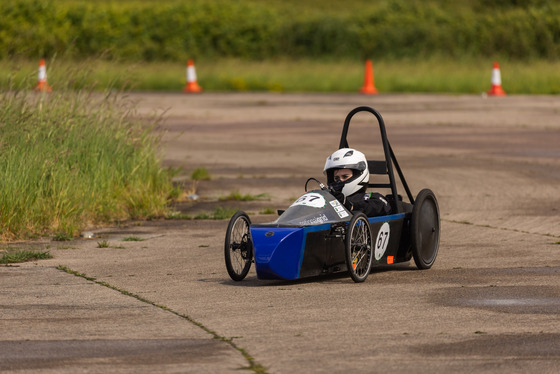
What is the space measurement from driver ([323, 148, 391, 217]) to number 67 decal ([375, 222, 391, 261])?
0.22 metres

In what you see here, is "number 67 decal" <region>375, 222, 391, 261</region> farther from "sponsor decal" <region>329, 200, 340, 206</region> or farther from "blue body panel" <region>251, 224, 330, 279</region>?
"blue body panel" <region>251, 224, 330, 279</region>

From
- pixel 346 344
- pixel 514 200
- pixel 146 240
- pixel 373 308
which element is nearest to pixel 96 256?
pixel 146 240

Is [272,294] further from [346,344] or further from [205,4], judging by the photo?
[205,4]

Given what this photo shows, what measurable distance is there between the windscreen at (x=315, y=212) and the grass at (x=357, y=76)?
2250 cm

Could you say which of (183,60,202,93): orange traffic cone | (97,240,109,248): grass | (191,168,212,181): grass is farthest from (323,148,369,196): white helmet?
(183,60,202,93): orange traffic cone

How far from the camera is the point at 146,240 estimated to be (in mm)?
12406

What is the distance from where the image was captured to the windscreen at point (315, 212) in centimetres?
967

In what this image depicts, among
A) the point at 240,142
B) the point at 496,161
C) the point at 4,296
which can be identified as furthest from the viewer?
the point at 240,142

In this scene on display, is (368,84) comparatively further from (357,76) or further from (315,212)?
(315,212)

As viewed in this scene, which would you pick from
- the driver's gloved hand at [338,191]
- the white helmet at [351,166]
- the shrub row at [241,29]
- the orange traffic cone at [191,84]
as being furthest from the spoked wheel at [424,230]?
the shrub row at [241,29]

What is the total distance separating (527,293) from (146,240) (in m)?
4.54

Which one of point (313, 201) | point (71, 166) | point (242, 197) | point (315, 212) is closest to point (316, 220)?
point (315, 212)

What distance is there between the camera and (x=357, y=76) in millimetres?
38594

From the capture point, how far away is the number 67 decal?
395 inches
